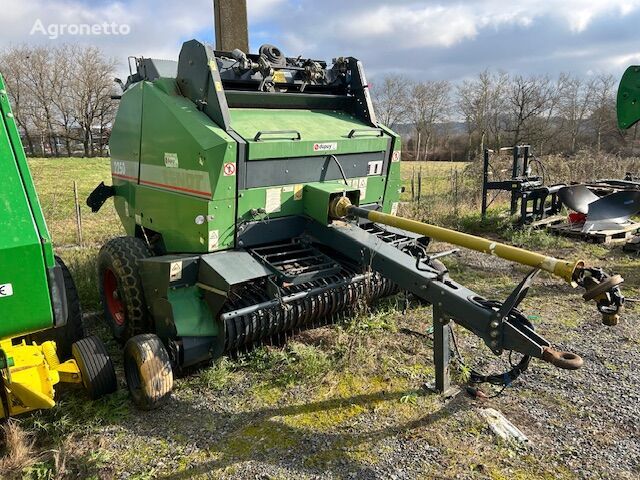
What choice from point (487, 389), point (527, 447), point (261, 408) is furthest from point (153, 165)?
point (527, 447)

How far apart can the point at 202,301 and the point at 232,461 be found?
131 centimetres

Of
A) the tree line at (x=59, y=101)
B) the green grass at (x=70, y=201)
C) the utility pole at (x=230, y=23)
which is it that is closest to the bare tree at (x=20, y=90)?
the tree line at (x=59, y=101)

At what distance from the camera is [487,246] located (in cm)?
288

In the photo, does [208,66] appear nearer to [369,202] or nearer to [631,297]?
[369,202]

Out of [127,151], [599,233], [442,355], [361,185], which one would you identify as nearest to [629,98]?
[599,233]

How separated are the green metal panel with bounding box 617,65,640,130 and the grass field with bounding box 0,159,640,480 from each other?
3.88 meters

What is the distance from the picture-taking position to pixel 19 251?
235 centimetres

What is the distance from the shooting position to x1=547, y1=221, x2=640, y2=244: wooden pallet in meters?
7.93

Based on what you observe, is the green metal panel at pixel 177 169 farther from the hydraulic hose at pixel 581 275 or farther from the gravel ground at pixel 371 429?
the hydraulic hose at pixel 581 275

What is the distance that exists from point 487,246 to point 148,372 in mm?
2338

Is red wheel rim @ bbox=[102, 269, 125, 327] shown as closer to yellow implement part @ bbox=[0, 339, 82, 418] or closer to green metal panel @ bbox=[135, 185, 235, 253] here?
green metal panel @ bbox=[135, 185, 235, 253]

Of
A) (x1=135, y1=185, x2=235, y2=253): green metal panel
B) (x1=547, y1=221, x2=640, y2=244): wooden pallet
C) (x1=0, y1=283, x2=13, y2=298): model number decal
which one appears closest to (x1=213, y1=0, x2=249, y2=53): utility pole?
(x1=135, y1=185, x2=235, y2=253): green metal panel

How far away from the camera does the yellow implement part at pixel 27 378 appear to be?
268 centimetres

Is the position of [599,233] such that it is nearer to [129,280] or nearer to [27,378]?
[129,280]
